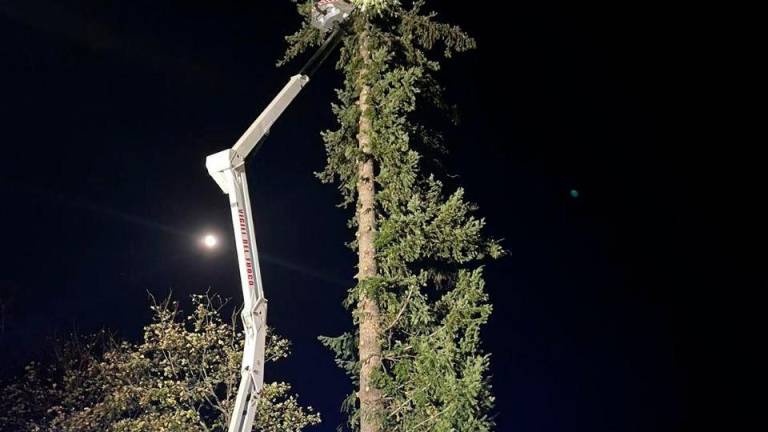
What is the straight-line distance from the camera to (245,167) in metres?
7.80

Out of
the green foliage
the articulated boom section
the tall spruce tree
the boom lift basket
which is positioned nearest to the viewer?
the articulated boom section

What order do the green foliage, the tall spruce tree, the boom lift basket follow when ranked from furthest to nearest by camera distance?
1. the green foliage
2. the boom lift basket
3. the tall spruce tree

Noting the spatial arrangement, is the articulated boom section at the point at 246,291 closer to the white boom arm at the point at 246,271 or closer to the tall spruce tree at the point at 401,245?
the white boom arm at the point at 246,271

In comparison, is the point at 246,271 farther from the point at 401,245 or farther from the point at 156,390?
the point at 156,390

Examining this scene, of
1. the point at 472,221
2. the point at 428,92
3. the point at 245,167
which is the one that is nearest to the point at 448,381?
the point at 472,221

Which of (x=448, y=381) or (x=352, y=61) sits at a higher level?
(x=352, y=61)

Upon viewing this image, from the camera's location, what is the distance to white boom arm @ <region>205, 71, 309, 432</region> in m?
6.78

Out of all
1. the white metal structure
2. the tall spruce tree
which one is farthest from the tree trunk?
the white metal structure

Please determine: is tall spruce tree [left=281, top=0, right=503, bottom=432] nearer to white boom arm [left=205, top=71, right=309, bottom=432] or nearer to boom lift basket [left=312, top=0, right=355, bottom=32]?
boom lift basket [left=312, top=0, right=355, bottom=32]

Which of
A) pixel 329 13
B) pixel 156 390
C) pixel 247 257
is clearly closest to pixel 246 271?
pixel 247 257

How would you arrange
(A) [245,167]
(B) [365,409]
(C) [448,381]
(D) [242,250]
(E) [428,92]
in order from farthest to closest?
1. (E) [428,92]
2. (B) [365,409]
3. (C) [448,381]
4. (A) [245,167]
5. (D) [242,250]

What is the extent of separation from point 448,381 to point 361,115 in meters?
4.38

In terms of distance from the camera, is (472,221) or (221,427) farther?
(221,427)

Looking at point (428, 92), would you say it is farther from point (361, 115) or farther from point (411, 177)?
point (411, 177)
